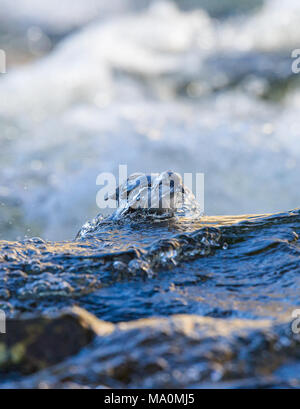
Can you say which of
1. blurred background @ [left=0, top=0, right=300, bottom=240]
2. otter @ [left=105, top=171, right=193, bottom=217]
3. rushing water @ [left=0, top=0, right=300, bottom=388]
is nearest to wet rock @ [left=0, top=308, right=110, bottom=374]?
rushing water @ [left=0, top=0, right=300, bottom=388]

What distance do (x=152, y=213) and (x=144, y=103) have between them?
19.4ft

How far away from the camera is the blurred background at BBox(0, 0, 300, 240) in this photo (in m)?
5.61

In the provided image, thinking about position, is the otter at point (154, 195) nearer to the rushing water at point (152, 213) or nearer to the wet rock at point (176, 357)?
the rushing water at point (152, 213)

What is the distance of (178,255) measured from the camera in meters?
1.86

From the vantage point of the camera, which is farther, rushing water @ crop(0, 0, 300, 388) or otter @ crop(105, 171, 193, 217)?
otter @ crop(105, 171, 193, 217)

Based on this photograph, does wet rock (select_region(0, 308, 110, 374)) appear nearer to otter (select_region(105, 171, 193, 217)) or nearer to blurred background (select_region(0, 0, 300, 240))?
otter (select_region(105, 171, 193, 217))

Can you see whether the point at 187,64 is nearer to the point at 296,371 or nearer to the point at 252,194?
the point at 252,194

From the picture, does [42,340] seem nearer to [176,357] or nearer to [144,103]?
[176,357]

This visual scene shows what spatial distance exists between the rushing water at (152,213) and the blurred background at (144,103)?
0.10 ft

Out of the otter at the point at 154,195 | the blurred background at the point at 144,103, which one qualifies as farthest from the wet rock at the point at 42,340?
the blurred background at the point at 144,103

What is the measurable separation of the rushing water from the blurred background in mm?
32

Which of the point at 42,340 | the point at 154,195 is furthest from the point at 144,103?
the point at 42,340

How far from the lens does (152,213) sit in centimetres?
241
